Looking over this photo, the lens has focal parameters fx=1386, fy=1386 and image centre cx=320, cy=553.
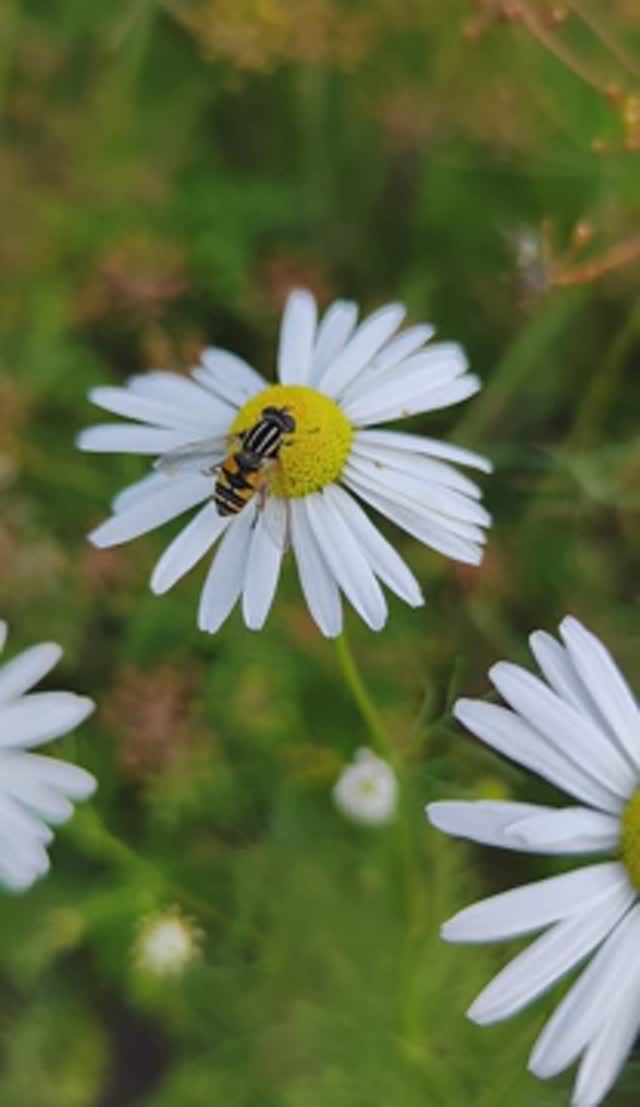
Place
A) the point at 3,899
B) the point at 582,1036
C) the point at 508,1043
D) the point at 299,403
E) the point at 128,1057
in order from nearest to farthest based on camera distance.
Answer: the point at 582,1036
the point at 299,403
the point at 508,1043
the point at 3,899
the point at 128,1057

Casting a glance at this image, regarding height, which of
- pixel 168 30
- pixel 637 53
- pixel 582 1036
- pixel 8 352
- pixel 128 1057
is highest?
pixel 168 30

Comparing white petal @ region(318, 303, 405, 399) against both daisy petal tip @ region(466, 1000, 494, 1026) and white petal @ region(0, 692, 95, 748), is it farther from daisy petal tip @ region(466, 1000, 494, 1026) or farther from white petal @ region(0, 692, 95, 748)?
daisy petal tip @ region(466, 1000, 494, 1026)

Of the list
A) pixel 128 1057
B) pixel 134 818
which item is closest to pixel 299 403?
pixel 134 818

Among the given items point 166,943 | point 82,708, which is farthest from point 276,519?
point 166,943

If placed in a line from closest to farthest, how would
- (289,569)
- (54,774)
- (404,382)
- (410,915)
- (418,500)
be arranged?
(54,774) → (418,500) → (404,382) → (410,915) → (289,569)

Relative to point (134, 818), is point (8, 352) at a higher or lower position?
higher

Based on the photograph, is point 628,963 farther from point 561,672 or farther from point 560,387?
point 560,387

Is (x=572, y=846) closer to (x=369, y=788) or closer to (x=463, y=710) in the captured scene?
(x=463, y=710)
